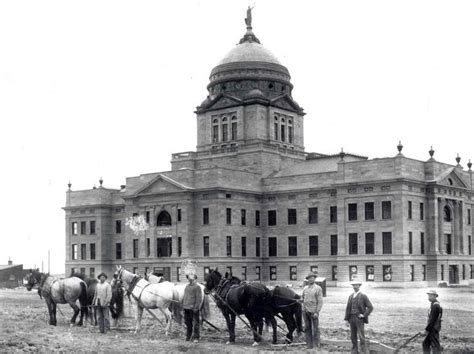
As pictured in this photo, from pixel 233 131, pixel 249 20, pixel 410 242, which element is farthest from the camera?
pixel 249 20

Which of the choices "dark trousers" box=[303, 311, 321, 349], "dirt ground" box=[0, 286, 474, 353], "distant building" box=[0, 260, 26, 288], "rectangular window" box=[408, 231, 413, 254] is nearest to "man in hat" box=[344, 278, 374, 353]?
"dirt ground" box=[0, 286, 474, 353]

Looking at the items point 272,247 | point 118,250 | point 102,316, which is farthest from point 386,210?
point 102,316

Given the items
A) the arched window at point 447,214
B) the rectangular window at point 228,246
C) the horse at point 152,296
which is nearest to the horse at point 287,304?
the horse at point 152,296

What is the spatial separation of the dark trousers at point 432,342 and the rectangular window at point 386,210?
152 ft

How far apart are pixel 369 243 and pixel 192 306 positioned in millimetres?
44418

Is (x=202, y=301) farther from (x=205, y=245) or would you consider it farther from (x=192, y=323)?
(x=205, y=245)

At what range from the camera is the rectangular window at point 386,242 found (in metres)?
63.6

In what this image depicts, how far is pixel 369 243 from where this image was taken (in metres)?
64.8

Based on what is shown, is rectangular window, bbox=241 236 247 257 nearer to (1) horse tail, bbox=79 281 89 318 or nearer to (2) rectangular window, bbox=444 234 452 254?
(2) rectangular window, bbox=444 234 452 254

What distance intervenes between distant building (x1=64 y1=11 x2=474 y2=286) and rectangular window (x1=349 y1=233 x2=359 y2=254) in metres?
0.13

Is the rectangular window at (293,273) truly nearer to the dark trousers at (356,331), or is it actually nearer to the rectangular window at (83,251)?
the rectangular window at (83,251)

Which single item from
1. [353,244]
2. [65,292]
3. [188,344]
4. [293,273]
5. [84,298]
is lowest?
[293,273]

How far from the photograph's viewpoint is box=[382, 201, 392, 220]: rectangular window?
63.5m

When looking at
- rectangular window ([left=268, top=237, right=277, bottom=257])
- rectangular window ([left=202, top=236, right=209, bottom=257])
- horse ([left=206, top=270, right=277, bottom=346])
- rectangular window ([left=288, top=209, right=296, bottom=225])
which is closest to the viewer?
horse ([left=206, top=270, right=277, bottom=346])
